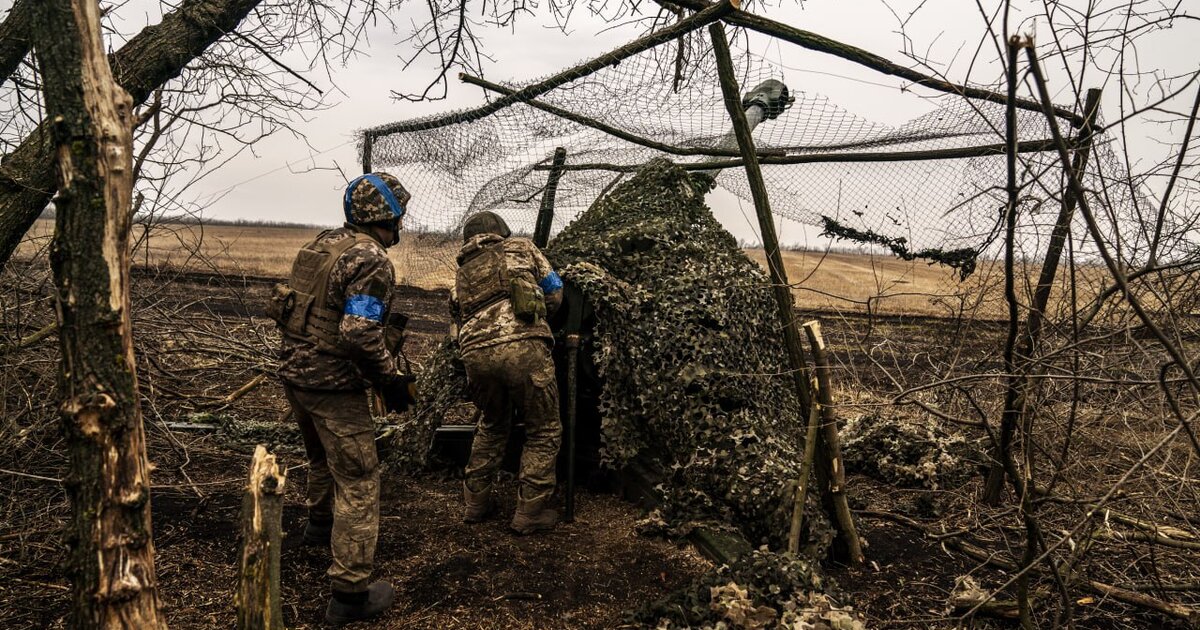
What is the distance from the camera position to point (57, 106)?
8.03ft

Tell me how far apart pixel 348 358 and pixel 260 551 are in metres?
1.43

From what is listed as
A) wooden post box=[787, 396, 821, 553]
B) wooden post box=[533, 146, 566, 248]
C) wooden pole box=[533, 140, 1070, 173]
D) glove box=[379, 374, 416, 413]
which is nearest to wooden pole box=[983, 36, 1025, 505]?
wooden post box=[787, 396, 821, 553]

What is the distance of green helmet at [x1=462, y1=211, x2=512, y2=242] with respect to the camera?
17.7ft

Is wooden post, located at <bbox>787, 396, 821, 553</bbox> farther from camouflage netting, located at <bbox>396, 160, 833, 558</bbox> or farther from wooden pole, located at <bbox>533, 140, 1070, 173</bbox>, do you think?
wooden pole, located at <bbox>533, 140, 1070, 173</bbox>

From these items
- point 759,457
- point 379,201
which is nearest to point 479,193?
point 379,201

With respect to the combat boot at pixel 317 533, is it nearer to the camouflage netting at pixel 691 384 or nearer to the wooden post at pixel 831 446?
the camouflage netting at pixel 691 384

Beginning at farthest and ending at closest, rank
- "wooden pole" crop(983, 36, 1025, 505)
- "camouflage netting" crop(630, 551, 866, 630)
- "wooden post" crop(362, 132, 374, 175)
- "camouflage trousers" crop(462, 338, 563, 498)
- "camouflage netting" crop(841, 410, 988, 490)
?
1. "wooden post" crop(362, 132, 374, 175)
2. "camouflage netting" crop(841, 410, 988, 490)
3. "camouflage trousers" crop(462, 338, 563, 498)
4. "camouflage netting" crop(630, 551, 866, 630)
5. "wooden pole" crop(983, 36, 1025, 505)

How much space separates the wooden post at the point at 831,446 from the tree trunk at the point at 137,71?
372 cm

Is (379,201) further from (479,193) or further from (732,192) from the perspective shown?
(732,192)

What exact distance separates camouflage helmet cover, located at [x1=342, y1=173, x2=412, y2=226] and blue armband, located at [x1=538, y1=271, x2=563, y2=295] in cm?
128

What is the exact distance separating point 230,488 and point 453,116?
10.6 ft

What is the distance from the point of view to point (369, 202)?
4246 mm

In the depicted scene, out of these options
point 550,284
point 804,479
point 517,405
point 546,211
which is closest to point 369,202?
point 550,284

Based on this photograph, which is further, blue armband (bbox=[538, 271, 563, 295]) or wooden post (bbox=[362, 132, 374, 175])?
wooden post (bbox=[362, 132, 374, 175])
